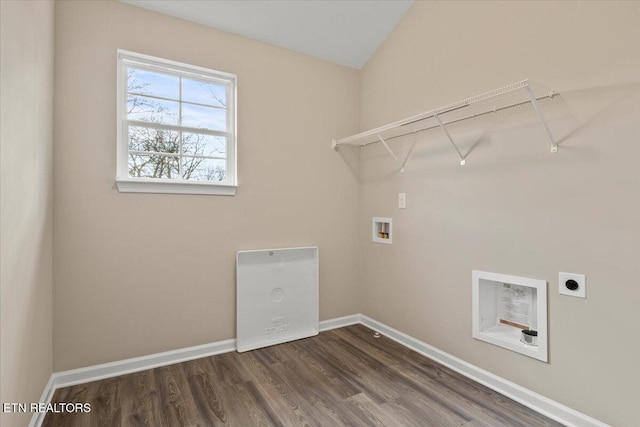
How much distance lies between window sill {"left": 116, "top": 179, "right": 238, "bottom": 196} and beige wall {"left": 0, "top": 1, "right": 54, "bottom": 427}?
41 cm

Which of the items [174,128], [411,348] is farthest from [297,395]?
[174,128]

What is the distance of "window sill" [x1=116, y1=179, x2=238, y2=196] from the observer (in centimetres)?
223

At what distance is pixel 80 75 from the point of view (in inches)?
83.3

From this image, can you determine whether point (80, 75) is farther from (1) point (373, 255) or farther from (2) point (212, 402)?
(1) point (373, 255)

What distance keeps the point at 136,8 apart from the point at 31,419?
253 centimetres


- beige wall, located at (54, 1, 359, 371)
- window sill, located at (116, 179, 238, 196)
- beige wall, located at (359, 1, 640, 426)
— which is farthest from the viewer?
window sill, located at (116, 179, 238, 196)

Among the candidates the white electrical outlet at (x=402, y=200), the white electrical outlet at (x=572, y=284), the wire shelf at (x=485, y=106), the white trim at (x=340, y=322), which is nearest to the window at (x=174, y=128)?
the wire shelf at (x=485, y=106)

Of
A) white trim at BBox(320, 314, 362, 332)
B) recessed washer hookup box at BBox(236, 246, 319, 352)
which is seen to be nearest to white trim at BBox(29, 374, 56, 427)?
recessed washer hookup box at BBox(236, 246, 319, 352)

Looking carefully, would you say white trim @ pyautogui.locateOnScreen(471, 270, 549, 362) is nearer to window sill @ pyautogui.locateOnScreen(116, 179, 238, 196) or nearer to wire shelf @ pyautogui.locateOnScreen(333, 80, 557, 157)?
wire shelf @ pyautogui.locateOnScreen(333, 80, 557, 157)

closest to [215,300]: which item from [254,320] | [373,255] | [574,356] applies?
[254,320]

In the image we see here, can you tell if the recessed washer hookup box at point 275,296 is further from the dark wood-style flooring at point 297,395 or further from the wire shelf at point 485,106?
the wire shelf at point 485,106

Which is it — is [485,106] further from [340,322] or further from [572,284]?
[340,322]

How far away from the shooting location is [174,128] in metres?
2.46

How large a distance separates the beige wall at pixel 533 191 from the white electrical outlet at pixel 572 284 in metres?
0.03
